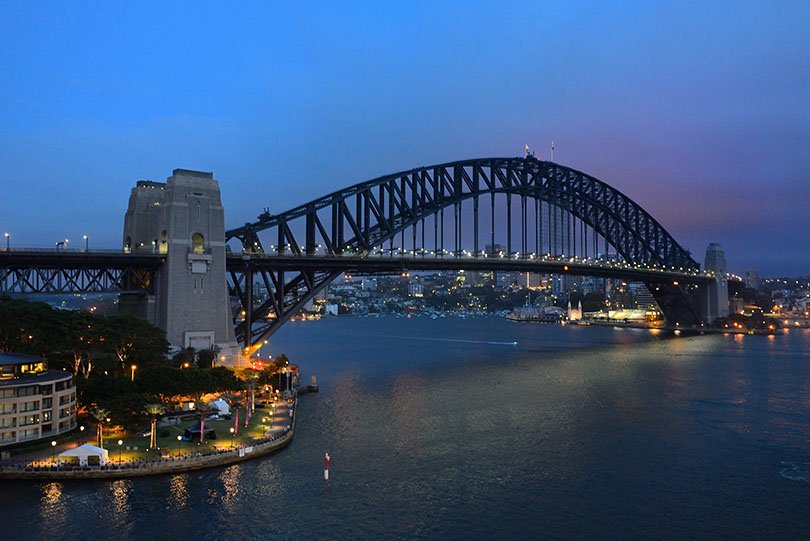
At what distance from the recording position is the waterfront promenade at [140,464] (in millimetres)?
27062

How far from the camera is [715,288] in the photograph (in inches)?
4919

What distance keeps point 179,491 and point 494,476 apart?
43.8 ft

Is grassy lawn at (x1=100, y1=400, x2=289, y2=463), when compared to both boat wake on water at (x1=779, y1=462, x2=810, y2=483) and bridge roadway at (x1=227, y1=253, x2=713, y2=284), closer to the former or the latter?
bridge roadway at (x1=227, y1=253, x2=713, y2=284)

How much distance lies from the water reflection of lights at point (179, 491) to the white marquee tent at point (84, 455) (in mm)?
3298

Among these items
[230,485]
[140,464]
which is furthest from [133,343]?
[230,485]

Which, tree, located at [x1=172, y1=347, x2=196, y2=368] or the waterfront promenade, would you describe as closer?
the waterfront promenade

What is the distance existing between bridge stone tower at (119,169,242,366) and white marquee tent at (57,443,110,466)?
16404mm

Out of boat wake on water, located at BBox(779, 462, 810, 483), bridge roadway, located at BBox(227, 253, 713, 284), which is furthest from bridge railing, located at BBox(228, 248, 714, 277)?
boat wake on water, located at BBox(779, 462, 810, 483)

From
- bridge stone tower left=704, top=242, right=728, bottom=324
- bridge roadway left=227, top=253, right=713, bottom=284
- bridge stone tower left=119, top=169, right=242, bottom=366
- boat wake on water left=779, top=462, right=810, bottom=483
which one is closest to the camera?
→ boat wake on water left=779, top=462, right=810, bottom=483

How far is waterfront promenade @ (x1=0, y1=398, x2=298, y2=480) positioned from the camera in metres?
27.1

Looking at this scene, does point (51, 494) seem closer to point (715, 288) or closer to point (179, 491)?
point (179, 491)

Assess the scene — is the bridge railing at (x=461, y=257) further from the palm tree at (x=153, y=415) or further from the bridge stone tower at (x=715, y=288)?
the palm tree at (x=153, y=415)

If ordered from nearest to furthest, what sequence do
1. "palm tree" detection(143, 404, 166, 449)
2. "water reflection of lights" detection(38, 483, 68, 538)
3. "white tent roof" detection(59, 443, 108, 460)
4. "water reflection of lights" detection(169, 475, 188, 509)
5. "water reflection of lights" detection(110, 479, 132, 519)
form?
"water reflection of lights" detection(38, 483, 68, 538)
"water reflection of lights" detection(110, 479, 132, 519)
"water reflection of lights" detection(169, 475, 188, 509)
"white tent roof" detection(59, 443, 108, 460)
"palm tree" detection(143, 404, 166, 449)

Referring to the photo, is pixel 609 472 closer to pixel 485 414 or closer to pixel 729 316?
pixel 485 414
